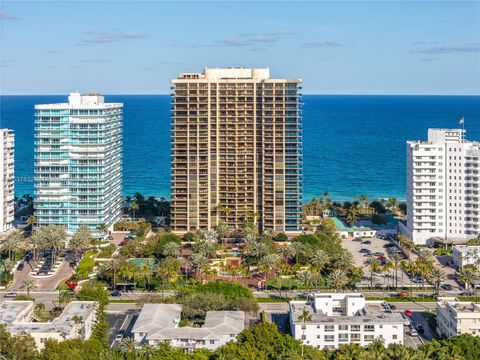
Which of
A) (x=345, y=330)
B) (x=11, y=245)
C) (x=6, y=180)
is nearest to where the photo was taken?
(x=345, y=330)

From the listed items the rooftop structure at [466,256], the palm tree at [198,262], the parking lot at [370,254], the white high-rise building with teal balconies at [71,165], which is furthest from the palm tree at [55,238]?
the rooftop structure at [466,256]

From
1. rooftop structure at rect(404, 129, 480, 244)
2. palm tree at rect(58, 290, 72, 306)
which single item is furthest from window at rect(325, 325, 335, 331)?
rooftop structure at rect(404, 129, 480, 244)

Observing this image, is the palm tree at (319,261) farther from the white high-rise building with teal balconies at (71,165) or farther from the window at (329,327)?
the white high-rise building with teal balconies at (71,165)

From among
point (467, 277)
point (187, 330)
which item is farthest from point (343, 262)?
point (187, 330)

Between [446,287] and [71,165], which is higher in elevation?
[71,165]

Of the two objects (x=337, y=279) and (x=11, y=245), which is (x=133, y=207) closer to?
(x=11, y=245)

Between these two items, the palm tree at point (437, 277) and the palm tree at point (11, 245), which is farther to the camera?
the palm tree at point (11, 245)

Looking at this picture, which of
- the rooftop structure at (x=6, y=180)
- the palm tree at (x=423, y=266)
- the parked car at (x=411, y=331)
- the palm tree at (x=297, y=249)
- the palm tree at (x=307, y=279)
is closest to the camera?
the parked car at (x=411, y=331)
